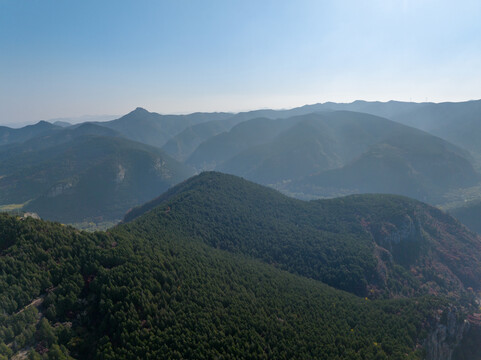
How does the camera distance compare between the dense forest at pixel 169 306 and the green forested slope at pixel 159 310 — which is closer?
the green forested slope at pixel 159 310

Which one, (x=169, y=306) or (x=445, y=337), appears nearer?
(x=169, y=306)

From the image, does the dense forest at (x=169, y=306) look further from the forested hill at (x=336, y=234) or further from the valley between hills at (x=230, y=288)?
the forested hill at (x=336, y=234)

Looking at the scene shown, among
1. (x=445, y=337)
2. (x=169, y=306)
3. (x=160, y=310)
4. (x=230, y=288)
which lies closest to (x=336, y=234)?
(x=445, y=337)

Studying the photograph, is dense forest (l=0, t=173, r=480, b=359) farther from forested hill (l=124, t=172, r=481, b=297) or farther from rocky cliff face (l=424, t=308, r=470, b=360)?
forested hill (l=124, t=172, r=481, b=297)

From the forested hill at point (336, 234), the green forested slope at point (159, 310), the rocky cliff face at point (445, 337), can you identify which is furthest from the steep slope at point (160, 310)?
the forested hill at point (336, 234)

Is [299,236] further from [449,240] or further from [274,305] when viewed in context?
[449,240]

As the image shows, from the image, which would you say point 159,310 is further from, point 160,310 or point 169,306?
point 169,306
